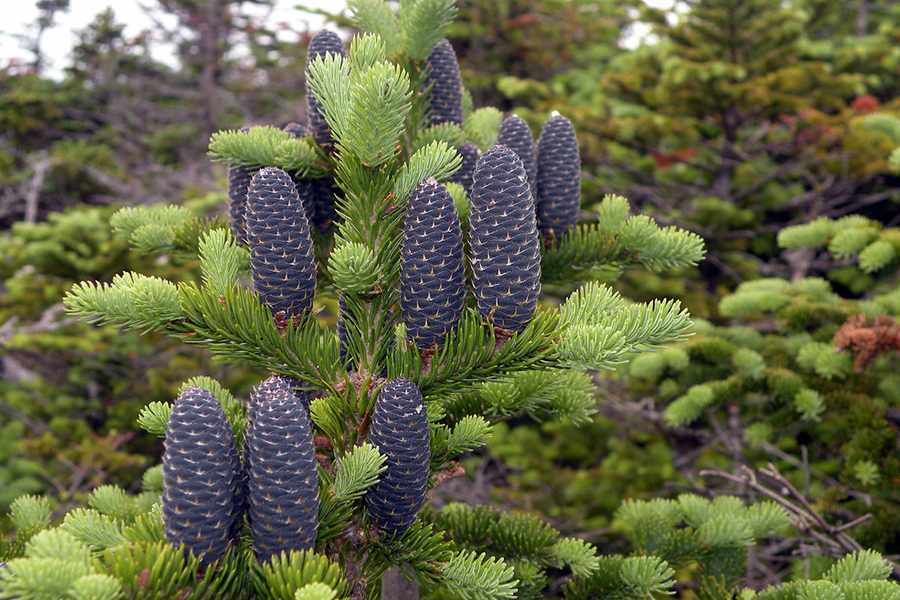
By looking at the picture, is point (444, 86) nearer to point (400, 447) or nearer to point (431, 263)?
point (431, 263)

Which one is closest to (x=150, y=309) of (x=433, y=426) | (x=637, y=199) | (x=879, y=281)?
(x=433, y=426)

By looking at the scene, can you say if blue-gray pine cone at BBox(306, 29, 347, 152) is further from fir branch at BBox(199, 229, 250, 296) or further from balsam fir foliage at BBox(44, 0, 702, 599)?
fir branch at BBox(199, 229, 250, 296)

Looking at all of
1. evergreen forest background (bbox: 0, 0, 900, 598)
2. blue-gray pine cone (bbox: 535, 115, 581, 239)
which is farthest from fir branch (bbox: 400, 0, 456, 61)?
evergreen forest background (bbox: 0, 0, 900, 598)

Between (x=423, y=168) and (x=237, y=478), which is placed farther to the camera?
(x=423, y=168)

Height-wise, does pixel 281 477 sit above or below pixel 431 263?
below

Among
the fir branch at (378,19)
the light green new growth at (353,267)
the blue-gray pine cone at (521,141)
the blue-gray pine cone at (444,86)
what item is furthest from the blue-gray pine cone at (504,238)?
the fir branch at (378,19)

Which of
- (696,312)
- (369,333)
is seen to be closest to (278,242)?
(369,333)

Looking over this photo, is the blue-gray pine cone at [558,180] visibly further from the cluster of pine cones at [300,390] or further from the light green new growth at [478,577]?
the light green new growth at [478,577]
